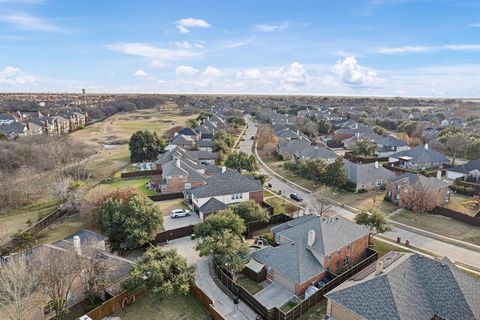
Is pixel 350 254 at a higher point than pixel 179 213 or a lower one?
higher

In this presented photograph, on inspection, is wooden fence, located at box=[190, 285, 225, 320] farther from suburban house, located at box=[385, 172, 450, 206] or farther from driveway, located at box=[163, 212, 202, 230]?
suburban house, located at box=[385, 172, 450, 206]

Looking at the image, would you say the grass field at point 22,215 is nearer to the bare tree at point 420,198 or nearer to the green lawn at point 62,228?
the green lawn at point 62,228

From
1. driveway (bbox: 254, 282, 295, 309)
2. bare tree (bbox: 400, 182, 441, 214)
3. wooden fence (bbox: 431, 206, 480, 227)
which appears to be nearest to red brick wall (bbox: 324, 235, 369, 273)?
driveway (bbox: 254, 282, 295, 309)

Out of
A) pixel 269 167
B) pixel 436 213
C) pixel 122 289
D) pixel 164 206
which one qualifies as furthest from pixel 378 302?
pixel 269 167

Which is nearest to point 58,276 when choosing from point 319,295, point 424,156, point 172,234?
point 172,234

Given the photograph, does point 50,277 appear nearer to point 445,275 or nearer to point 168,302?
point 168,302

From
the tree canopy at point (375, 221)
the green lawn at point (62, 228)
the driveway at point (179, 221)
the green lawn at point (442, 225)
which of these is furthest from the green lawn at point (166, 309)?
the green lawn at point (442, 225)

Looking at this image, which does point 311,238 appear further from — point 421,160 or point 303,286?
point 421,160
